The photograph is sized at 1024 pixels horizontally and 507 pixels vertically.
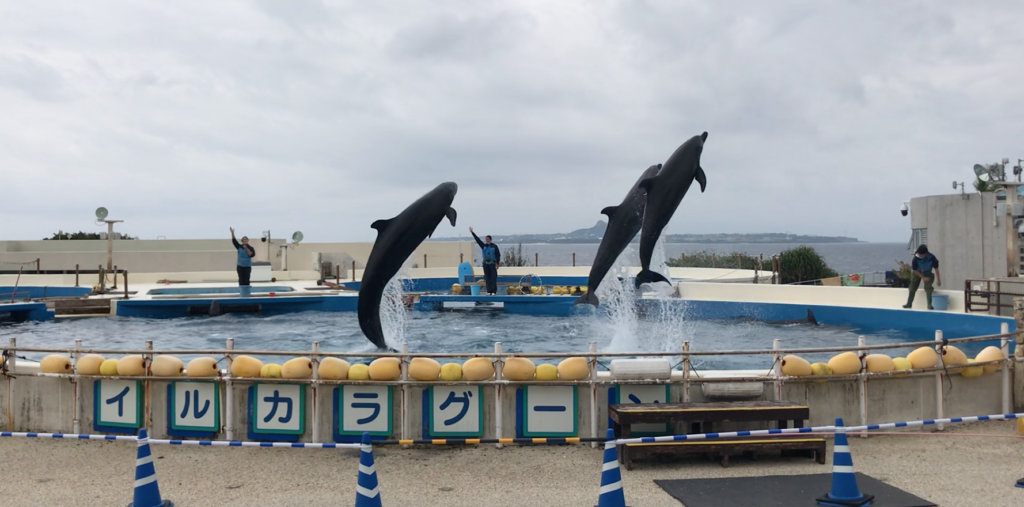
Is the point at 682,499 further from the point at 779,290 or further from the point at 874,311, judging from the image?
the point at 779,290

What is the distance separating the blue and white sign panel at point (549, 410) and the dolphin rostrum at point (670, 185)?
541 cm

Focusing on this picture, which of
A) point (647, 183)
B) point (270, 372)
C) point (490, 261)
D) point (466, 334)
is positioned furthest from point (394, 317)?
point (270, 372)

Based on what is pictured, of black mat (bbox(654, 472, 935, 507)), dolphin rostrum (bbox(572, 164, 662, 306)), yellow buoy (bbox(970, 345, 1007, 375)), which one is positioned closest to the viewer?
black mat (bbox(654, 472, 935, 507))

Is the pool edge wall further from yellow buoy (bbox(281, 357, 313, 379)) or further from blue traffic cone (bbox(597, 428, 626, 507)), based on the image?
blue traffic cone (bbox(597, 428, 626, 507))

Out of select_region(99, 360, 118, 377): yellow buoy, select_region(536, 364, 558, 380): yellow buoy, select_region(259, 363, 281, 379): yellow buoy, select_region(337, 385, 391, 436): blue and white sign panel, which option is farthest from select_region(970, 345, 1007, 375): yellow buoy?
select_region(99, 360, 118, 377): yellow buoy

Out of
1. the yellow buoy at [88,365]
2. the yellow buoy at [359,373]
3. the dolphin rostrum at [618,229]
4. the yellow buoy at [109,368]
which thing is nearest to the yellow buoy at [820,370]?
the yellow buoy at [359,373]

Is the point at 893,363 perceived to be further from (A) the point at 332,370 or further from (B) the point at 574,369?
(A) the point at 332,370

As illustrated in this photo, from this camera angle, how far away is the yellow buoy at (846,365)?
711 centimetres

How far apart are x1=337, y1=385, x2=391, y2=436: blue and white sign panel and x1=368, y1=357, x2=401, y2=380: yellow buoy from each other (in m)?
0.11

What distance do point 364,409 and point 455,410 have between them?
0.87m

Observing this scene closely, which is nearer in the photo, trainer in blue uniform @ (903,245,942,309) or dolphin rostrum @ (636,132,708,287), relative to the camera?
dolphin rostrum @ (636,132,708,287)

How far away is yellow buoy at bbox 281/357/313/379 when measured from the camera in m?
7.01

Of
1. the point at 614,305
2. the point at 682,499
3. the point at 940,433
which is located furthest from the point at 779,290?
the point at 682,499

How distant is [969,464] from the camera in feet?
19.7
